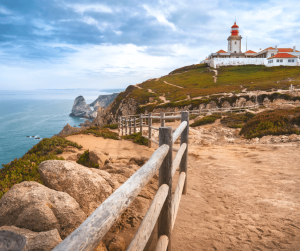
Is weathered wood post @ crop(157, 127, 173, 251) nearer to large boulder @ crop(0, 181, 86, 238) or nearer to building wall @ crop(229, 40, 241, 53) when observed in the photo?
large boulder @ crop(0, 181, 86, 238)

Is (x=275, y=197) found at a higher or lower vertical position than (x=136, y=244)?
lower

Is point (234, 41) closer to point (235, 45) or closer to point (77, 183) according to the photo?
point (235, 45)

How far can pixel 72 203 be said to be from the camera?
2586 millimetres

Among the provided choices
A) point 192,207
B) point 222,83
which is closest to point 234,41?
point 222,83

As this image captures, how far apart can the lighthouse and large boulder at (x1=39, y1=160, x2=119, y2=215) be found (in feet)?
318

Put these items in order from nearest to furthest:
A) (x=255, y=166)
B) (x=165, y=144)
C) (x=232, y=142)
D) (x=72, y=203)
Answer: (x=165, y=144), (x=72, y=203), (x=255, y=166), (x=232, y=142)

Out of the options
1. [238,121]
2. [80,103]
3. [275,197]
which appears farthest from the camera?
[80,103]

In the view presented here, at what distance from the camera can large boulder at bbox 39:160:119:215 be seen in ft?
9.87

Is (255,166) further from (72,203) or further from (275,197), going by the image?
(72,203)

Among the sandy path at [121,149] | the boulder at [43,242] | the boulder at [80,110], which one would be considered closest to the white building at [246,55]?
the sandy path at [121,149]

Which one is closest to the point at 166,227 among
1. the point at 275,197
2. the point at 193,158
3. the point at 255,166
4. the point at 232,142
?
the point at 275,197

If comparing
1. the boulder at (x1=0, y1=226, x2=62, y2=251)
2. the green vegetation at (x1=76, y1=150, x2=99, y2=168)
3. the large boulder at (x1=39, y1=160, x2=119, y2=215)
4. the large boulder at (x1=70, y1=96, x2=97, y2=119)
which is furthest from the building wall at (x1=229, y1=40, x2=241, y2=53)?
the large boulder at (x1=70, y1=96, x2=97, y2=119)

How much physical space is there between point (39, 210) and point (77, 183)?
903 mm

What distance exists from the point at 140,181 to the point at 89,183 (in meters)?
1.93
